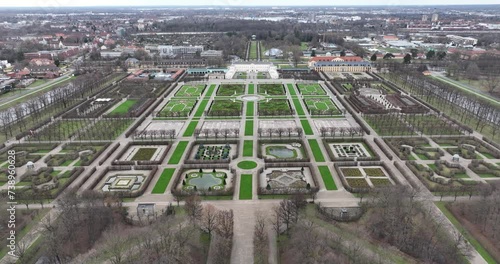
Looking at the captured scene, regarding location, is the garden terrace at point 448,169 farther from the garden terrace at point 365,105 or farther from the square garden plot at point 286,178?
the garden terrace at point 365,105

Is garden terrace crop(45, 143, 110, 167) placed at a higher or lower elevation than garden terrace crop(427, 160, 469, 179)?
→ lower

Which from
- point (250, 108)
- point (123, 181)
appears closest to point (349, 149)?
point (250, 108)

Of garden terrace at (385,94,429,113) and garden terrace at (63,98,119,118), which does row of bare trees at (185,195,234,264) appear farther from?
garden terrace at (385,94,429,113)

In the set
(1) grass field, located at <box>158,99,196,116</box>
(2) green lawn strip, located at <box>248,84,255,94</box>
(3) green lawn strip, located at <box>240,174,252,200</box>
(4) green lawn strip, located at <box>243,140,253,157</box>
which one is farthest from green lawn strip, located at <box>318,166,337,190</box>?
(2) green lawn strip, located at <box>248,84,255,94</box>

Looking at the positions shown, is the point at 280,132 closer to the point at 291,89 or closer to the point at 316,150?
the point at 316,150

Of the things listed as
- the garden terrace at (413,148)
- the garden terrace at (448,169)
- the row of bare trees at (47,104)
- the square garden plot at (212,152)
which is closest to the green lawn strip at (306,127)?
the garden terrace at (413,148)

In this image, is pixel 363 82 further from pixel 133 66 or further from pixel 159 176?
pixel 133 66
